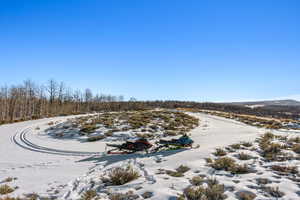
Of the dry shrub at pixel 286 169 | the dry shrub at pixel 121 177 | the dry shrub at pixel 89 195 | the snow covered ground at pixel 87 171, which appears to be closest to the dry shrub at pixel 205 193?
the snow covered ground at pixel 87 171

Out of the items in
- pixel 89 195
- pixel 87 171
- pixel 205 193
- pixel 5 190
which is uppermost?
pixel 205 193

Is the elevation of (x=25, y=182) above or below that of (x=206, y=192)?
below

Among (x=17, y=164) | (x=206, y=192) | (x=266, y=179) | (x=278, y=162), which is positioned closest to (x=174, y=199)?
(x=206, y=192)

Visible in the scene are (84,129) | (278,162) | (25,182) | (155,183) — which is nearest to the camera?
(155,183)

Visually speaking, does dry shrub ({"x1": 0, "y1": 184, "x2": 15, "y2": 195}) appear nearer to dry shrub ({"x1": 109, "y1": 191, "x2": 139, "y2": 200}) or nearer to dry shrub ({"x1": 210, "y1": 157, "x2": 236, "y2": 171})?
dry shrub ({"x1": 109, "y1": 191, "x2": 139, "y2": 200})

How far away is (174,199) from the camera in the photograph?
14.5 feet

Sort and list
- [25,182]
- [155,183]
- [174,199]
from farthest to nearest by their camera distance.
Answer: [25,182]
[155,183]
[174,199]

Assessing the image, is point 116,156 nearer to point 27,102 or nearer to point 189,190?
point 189,190

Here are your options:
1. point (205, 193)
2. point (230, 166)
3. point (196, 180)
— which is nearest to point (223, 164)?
point (230, 166)

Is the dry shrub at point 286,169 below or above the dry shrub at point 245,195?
above

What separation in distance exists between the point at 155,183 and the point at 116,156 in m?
3.88

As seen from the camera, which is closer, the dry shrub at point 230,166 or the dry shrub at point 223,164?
the dry shrub at point 230,166

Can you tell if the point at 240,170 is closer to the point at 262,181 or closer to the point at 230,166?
the point at 230,166

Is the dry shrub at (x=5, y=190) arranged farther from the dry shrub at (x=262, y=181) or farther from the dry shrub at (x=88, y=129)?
the dry shrub at (x=88, y=129)
